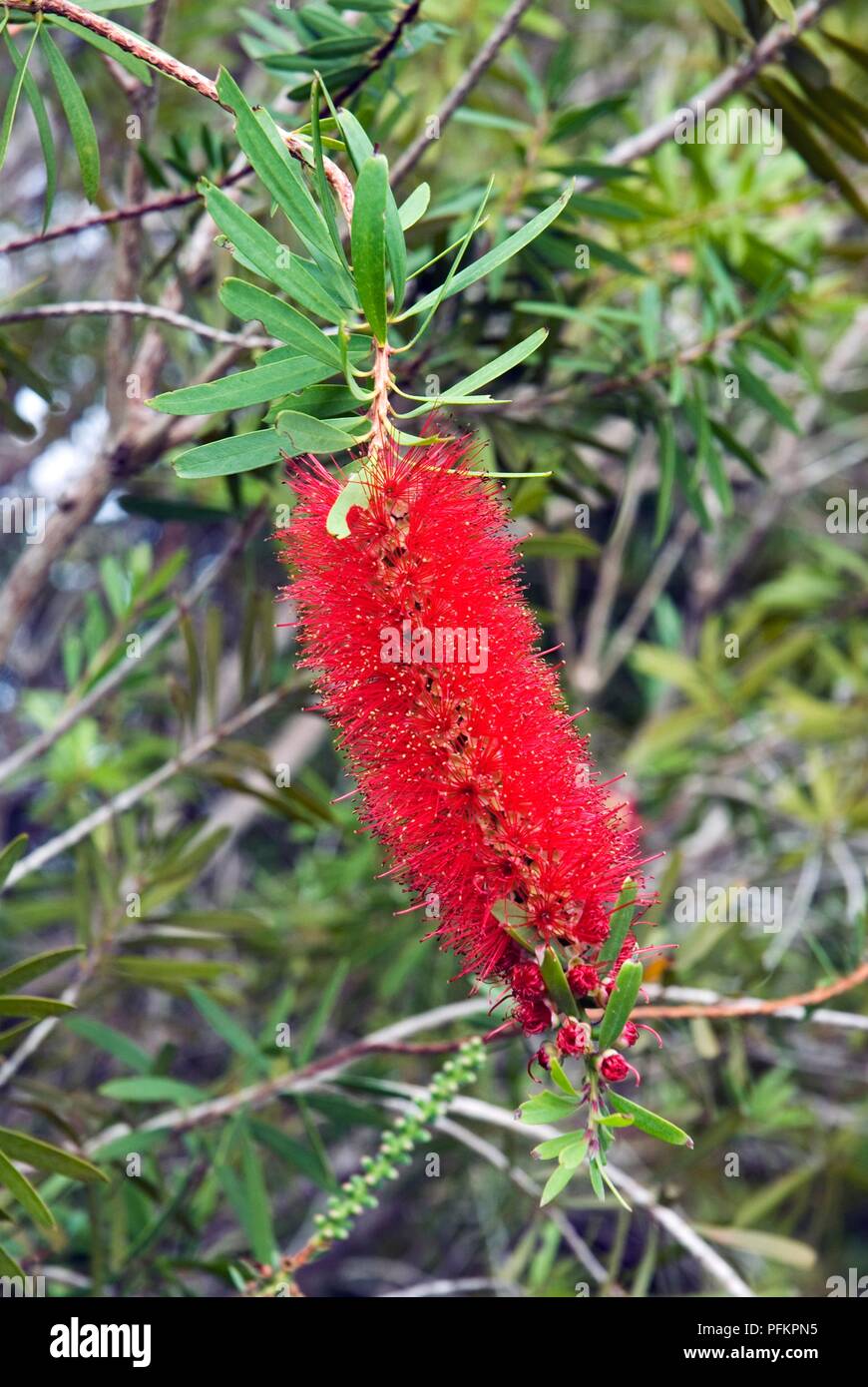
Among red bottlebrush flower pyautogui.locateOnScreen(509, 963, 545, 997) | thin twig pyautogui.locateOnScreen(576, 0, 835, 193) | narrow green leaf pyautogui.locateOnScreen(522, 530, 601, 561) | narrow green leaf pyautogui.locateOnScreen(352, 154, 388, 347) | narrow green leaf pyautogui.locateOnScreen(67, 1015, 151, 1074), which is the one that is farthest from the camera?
narrow green leaf pyautogui.locateOnScreen(522, 530, 601, 561)

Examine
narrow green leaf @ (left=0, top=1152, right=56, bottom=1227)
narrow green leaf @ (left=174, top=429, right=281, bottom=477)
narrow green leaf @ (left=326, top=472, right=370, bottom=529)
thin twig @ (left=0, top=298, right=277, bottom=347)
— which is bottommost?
narrow green leaf @ (left=0, top=1152, right=56, bottom=1227)

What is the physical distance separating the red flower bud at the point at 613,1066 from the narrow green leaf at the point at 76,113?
0.92m

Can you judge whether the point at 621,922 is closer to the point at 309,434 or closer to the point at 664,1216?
the point at 309,434

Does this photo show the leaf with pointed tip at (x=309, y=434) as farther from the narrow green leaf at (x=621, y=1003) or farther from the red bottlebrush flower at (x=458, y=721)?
the narrow green leaf at (x=621, y=1003)

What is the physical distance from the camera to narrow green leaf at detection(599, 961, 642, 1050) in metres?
0.79

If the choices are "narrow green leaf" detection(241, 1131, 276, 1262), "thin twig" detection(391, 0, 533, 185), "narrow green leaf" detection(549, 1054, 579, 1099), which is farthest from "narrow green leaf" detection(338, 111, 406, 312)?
"narrow green leaf" detection(241, 1131, 276, 1262)

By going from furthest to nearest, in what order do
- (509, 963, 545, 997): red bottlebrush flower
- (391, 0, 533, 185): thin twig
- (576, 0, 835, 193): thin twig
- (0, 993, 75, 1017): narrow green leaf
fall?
1. (576, 0, 835, 193): thin twig
2. (391, 0, 533, 185): thin twig
3. (0, 993, 75, 1017): narrow green leaf
4. (509, 963, 545, 997): red bottlebrush flower

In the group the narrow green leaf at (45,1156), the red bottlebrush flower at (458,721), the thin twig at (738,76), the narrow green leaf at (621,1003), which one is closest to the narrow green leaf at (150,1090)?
the narrow green leaf at (45,1156)

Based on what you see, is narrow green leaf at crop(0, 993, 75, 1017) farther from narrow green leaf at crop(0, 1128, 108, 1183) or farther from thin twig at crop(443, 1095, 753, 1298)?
thin twig at crop(443, 1095, 753, 1298)

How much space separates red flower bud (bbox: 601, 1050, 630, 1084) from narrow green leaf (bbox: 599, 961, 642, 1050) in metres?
0.01

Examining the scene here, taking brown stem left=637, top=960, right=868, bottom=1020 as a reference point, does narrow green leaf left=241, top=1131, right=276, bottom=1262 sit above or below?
below

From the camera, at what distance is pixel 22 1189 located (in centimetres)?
103

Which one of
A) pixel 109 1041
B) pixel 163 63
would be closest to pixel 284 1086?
pixel 109 1041
